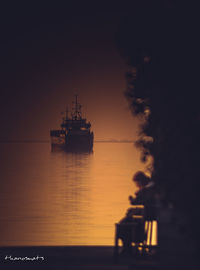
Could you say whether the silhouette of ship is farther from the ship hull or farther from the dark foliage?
the dark foliage

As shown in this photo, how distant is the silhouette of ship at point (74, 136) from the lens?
122062 mm

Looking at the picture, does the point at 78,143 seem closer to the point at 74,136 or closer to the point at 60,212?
the point at 74,136

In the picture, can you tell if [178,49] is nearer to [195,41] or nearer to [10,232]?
[195,41]

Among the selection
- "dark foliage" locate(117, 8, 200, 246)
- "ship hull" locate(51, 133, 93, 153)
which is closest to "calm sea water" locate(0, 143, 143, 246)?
"dark foliage" locate(117, 8, 200, 246)

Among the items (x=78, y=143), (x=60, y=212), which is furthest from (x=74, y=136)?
(x=60, y=212)

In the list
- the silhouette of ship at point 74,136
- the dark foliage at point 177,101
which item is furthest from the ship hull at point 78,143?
the dark foliage at point 177,101

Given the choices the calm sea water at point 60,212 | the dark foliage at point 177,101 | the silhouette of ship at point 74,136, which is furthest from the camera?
the silhouette of ship at point 74,136

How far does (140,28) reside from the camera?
602 centimetres

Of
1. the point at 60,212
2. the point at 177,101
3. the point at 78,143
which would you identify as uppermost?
the point at 78,143

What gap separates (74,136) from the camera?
123 m

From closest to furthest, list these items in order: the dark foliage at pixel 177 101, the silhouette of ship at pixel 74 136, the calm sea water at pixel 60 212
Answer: the dark foliage at pixel 177 101, the calm sea water at pixel 60 212, the silhouette of ship at pixel 74 136

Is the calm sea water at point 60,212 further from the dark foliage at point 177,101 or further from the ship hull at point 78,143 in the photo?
the ship hull at point 78,143

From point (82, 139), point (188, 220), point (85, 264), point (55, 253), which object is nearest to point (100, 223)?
point (55, 253)

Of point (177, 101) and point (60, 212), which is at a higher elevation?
point (177, 101)
